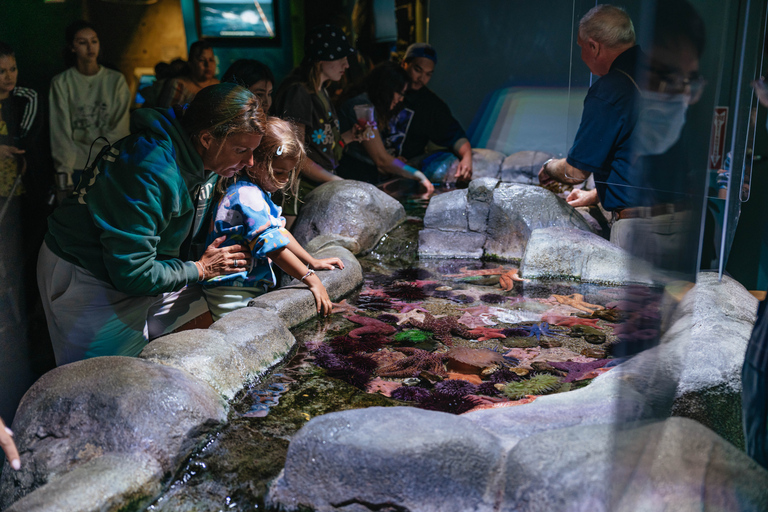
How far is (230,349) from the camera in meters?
2.81

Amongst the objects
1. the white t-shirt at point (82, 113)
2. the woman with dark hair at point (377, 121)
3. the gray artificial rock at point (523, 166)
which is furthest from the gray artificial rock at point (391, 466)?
the gray artificial rock at point (523, 166)

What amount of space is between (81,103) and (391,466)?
4705mm

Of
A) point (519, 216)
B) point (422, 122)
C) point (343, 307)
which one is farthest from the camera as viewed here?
point (422, 122)

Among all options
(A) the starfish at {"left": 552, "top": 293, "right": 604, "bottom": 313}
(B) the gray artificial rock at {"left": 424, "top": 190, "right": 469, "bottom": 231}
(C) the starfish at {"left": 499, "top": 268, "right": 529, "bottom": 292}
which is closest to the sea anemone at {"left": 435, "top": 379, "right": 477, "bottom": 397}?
(A) the starfish at {"left": 552, "top": 293, "right": 604, "bottom": 313}

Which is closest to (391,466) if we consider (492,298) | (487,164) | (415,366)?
(415,366)

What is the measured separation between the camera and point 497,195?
555 centimetres

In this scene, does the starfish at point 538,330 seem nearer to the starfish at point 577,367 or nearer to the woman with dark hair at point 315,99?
the starfish at point 577,367

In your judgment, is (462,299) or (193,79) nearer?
(462,299)

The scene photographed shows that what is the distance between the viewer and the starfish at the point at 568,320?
11.9 ft

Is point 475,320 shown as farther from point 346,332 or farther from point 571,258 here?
point 571,258

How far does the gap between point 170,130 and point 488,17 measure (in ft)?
23.2

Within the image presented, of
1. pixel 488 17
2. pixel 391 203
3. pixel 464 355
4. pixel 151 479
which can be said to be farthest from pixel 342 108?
pixel 151 479

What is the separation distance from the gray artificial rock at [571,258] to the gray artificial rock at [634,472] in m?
2.63

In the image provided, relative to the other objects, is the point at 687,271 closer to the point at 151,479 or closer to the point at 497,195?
the point at 151,479
